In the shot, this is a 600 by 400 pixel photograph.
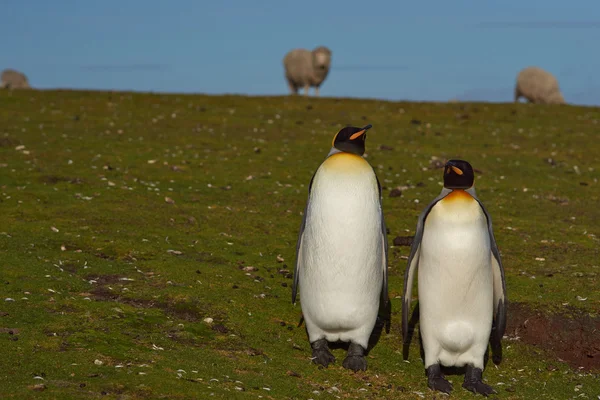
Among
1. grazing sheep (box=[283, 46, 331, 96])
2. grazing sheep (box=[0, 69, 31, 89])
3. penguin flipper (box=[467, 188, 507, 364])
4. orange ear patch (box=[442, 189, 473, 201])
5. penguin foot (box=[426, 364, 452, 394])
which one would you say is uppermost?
grazing sheep (box=[283, 46, 331, 96])

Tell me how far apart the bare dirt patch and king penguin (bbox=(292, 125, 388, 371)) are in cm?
219

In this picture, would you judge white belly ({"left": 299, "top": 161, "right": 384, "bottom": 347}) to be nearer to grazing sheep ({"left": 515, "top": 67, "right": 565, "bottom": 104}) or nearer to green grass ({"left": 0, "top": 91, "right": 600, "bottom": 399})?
green grass ({"left": 0, "top": 91, "right": 600, "bottom": 399})

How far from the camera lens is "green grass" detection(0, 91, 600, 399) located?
27.4 ft

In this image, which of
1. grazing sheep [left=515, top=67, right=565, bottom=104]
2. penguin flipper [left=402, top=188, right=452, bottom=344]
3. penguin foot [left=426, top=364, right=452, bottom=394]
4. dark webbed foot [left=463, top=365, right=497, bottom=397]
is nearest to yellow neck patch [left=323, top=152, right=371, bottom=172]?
penguin flipper [left=402, top=188, right=452, bottom=344]

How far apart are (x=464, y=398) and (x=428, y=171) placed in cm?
1217

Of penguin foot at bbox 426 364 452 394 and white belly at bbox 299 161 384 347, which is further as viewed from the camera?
white belly at bbox 299 161 384 347

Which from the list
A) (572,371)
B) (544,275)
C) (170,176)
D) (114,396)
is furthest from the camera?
(170,176)

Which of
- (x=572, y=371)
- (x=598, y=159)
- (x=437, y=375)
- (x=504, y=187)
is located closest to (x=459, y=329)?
(x=437, y=375)

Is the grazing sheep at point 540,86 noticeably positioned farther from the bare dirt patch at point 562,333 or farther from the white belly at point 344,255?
the white belly at point 344,255

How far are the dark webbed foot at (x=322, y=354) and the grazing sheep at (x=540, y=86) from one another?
116ft

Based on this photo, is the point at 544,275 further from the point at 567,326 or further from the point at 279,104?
the point at 279,104

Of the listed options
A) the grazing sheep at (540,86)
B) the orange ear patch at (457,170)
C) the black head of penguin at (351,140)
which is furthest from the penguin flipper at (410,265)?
the grazing sheep at (540,86)

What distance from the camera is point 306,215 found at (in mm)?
9359

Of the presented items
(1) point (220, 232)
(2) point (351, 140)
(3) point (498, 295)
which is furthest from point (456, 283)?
(1) point (220, 232)
